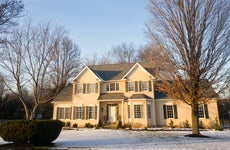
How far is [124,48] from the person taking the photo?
47719mm

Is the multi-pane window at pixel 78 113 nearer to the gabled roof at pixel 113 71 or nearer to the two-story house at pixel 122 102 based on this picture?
the two-story house at pixel 122 102

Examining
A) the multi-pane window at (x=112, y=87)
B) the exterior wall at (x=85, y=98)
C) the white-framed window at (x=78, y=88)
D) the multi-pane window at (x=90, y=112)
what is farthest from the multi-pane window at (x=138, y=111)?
the white-framed window at (x=78, y=88)

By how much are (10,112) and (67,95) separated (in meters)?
20.3

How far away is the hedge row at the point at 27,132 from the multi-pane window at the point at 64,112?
14.8m

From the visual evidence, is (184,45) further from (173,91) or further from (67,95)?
(67,95)

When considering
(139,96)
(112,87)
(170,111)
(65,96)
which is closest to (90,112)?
(112,87)

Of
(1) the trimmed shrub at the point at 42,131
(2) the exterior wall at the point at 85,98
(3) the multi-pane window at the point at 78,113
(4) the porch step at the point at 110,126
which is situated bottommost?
(4) the porch step at the point at 110,126

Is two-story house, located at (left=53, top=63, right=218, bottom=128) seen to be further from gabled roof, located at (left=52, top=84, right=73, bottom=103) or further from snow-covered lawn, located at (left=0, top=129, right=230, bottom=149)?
snow-covered lawn, located at (left=0, top=129, right=230, bottom=149)

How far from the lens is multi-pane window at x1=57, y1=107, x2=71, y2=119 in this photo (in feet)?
84.2

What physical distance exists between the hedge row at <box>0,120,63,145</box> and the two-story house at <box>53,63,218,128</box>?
42.6 ft

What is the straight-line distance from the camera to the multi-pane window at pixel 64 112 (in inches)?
1010

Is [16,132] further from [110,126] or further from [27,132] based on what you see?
[110,126]

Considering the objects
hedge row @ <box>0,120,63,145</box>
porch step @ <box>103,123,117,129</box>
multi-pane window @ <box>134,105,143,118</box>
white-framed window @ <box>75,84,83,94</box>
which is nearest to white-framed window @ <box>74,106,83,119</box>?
white-framed window @ <box>75,84,83,94</box>

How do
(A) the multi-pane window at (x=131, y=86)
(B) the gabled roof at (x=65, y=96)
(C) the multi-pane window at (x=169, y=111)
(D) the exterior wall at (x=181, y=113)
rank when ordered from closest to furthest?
(D) the exterior wall at (x=181, y=113)
(C) the multi-pane window at (x=169, y=111)
(A) the multi-pane window at (x=131, y=86)
(B) the gabled roof at (x=65, y=96)
